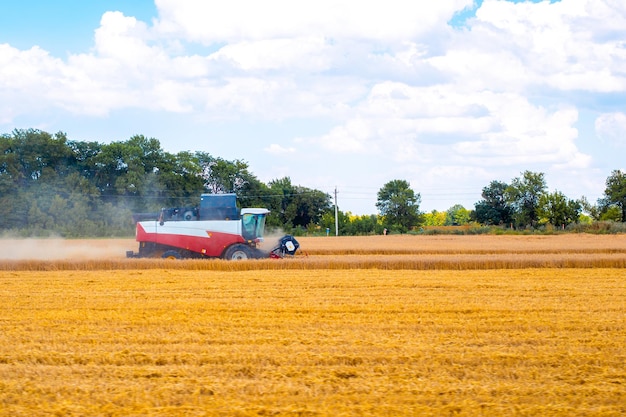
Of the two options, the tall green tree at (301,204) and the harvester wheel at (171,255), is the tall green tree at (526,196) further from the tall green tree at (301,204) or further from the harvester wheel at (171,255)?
the harvester wheel at (171,255)

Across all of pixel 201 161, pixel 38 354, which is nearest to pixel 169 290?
pixel 38 354

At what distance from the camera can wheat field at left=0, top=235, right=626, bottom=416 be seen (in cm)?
616

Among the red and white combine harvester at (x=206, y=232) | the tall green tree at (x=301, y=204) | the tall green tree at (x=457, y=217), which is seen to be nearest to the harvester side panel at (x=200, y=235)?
the red and white combine harvester at (x=206, y=232)

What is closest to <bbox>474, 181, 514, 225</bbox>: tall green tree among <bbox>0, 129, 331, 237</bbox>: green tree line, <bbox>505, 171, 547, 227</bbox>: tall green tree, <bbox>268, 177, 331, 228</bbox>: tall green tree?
<bbox>505, 171, 547, 227</bbox>: tall green tree

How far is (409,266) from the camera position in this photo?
1919 centimetres

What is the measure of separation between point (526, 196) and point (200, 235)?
200ft

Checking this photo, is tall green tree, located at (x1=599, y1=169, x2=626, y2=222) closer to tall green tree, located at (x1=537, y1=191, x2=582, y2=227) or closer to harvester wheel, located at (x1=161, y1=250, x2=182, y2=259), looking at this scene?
A: tall green tree, located at (x1=537, y1=191, x2=582, y2=227)

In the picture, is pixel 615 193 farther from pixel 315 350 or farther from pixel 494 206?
pixel 315 350

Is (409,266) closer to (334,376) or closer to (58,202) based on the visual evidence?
(334,376)

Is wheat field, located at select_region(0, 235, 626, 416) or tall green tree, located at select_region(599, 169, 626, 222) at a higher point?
tall green tree, located at select_region(599, 169, 626, 222)

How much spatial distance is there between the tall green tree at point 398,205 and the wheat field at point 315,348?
61432mm

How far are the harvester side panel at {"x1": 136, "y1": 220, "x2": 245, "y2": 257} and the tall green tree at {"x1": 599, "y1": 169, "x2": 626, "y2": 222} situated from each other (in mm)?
62848

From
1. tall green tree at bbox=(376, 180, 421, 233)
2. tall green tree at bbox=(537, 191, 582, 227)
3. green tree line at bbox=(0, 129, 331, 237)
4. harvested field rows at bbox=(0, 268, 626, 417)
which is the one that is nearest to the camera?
harvested field rows at bbox=(0, 268, 626, 417)

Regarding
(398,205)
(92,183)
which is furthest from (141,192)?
(398,205)
